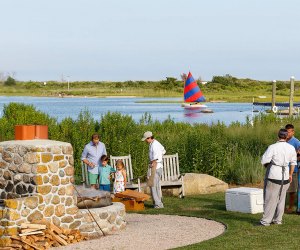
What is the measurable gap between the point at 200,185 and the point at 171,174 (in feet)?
2.25

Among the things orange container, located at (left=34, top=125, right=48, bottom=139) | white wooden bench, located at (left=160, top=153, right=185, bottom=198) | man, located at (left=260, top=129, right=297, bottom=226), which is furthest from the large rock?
orange container, located at (left=34, top=125, right=48, bottom=139)

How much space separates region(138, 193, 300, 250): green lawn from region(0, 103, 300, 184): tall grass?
9.47 ft

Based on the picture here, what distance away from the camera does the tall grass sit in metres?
18.4

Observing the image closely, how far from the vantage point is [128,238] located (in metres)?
11.2

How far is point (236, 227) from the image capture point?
11.8 m

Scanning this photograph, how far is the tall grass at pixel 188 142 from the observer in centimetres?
1841

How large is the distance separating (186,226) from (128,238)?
1.34 meters

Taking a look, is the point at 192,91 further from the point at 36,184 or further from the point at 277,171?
the point at 36,184

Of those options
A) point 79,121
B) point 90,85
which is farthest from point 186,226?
point 90,85

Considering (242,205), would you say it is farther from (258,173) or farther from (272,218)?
(258,173)

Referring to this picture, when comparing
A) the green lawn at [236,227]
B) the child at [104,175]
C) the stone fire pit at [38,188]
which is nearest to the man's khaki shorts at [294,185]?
the green lawn at [236,227]

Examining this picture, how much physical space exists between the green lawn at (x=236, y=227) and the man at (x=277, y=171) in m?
0.37

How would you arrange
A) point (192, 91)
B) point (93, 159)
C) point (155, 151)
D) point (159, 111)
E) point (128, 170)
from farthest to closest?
1. point (159, 111)
2. point (192, 91)
3. point (128, 170)
4. point (93, 159)
5. point (155, 151)

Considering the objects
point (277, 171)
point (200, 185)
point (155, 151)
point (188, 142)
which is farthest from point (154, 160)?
point (188, 142)
